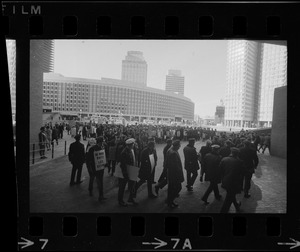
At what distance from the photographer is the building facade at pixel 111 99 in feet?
17.6

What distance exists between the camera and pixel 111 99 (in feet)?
19.2

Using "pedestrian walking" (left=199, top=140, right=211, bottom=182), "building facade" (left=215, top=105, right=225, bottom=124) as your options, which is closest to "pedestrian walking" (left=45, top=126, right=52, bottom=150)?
"pedestrian walking" (left=199, top=140, right=211, bottom=182)

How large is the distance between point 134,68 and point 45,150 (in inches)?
133

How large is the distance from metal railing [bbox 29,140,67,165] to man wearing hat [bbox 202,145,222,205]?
402 cm

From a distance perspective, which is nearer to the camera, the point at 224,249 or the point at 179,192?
the point at 224,249

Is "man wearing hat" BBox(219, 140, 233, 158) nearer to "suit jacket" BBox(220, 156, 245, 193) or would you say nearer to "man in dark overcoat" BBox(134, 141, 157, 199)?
"suit jacket" BBox(220, 156, 245, 193)

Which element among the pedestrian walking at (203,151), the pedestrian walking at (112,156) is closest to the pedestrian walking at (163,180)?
the pedestrian walking at (203,151)

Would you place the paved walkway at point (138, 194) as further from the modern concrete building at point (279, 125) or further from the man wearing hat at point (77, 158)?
the modern concrete building at point (279, 125)

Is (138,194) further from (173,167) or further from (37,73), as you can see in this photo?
(37,73)
